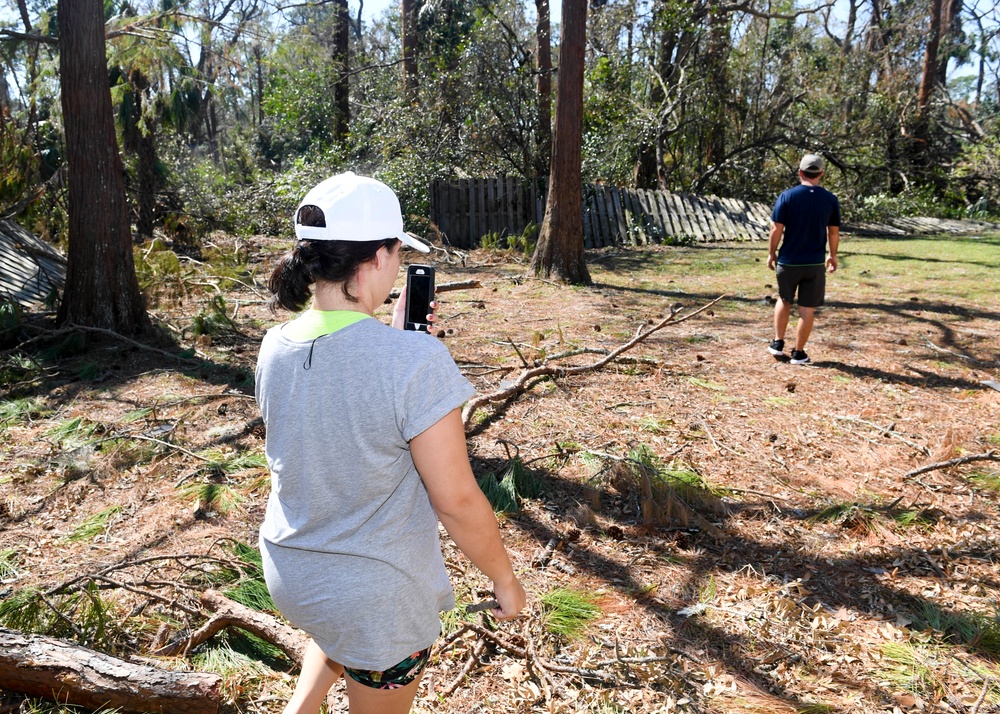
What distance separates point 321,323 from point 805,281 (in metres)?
5.52

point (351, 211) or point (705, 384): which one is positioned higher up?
point (351, 211)

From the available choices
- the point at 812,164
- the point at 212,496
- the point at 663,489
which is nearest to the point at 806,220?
the point at 812,164

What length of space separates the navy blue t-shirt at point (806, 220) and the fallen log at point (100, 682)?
5384 mm

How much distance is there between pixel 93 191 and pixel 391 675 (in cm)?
646

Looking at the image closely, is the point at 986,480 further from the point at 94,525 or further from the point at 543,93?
the point at 543,93

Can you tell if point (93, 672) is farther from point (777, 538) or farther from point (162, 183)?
point (162, 183)

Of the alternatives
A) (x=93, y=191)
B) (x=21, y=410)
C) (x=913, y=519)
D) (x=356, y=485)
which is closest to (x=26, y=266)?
(x=93, y=191)

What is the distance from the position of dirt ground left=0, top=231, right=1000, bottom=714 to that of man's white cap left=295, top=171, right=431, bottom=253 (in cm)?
183

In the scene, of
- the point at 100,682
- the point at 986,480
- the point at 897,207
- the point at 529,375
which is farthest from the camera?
the point at 897,207

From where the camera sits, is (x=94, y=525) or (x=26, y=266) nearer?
(x=94, y=525)

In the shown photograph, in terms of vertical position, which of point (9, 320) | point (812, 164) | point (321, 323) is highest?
point (812, 164)

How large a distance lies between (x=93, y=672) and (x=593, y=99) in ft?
50.9

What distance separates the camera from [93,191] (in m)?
6.70

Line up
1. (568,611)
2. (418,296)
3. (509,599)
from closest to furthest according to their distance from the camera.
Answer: (509,599) → (418,296) → (568,611)
